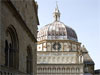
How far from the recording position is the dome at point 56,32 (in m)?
64.3

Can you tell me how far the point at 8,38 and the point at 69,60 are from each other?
45.3 metres

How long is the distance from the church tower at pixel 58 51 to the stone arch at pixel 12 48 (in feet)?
135

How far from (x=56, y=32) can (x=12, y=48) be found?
1960 inches

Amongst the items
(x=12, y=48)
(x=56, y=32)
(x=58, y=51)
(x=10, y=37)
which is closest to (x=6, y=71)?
(x=10, y=37)

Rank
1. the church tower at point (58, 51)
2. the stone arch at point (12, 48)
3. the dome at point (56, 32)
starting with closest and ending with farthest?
the stone arch at point (12, 48) → the church tower at point (58, 51) → the dome at point (56, 32)

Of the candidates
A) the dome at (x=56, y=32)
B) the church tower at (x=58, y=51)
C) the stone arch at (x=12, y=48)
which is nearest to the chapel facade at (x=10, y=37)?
the stone arch at (x=12, y=48)

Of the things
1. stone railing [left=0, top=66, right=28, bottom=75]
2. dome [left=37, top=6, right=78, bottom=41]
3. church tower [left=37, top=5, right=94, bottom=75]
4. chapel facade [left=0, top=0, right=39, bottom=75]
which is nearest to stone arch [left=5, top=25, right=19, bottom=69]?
chapel facade [left=0, top=0, right=39, bottom=75]

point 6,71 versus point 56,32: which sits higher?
point 56,32

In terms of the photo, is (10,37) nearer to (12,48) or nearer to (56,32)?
(12,48)

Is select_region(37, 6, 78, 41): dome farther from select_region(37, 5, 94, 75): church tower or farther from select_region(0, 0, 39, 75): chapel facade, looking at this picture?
select_region(0, 0, 39, 75): chapel facade

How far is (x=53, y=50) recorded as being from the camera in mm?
62594

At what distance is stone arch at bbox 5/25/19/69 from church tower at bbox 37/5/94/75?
41.0 meters

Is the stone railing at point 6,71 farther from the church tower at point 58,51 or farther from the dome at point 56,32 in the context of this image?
the dome at point 56,32

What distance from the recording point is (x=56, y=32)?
214 feet
